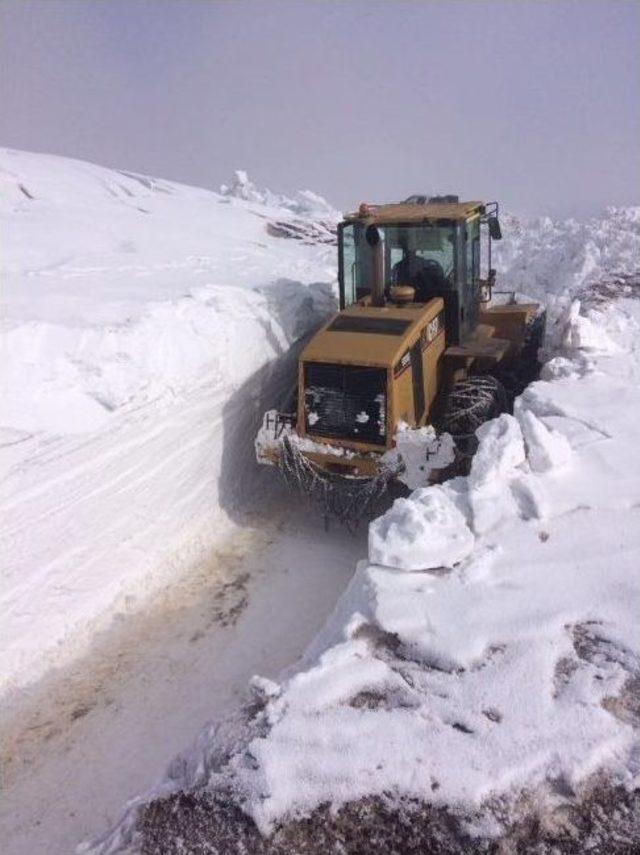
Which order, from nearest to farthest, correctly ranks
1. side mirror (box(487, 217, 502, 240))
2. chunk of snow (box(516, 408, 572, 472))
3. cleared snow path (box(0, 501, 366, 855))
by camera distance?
cleared snow path (box(0, 501, 366, 855)) < chunk of snow (box(516, 408, 572, 472)) < side mirror (box(487, 217, 502, 240))

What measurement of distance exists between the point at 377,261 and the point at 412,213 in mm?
719

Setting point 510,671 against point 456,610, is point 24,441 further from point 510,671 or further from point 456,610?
point 510,671

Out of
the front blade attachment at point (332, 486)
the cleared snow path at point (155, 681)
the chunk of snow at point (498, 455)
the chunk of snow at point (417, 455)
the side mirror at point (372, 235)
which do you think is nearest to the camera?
the cleared snow path at point (155, 681)

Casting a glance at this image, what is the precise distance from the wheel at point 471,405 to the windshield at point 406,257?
1.03 metres

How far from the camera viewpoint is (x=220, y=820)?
288 cm

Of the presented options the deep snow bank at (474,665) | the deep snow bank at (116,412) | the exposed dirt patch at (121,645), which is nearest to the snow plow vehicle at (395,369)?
the deep snow bank at (116,412)

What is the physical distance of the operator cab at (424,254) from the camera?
6.32 meters

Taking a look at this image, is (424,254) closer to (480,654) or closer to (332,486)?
(332,486)

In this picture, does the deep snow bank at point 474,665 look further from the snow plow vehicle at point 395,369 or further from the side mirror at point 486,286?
the side mirror at point 486,286

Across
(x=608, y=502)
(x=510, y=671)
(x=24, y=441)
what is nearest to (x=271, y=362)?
(x=24, y=441)

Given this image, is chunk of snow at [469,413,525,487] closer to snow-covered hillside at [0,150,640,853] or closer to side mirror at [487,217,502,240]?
snow-covered hillside at [0,150,640,853]

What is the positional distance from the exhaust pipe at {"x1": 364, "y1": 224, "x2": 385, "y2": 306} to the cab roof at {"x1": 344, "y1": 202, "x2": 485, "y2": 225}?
0.66ft

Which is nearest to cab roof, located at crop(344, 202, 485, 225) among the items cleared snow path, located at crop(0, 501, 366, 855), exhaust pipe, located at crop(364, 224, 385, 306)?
exhaust pipe, located at crop(364, 224, 385, 306)

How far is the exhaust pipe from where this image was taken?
607 centimetres
